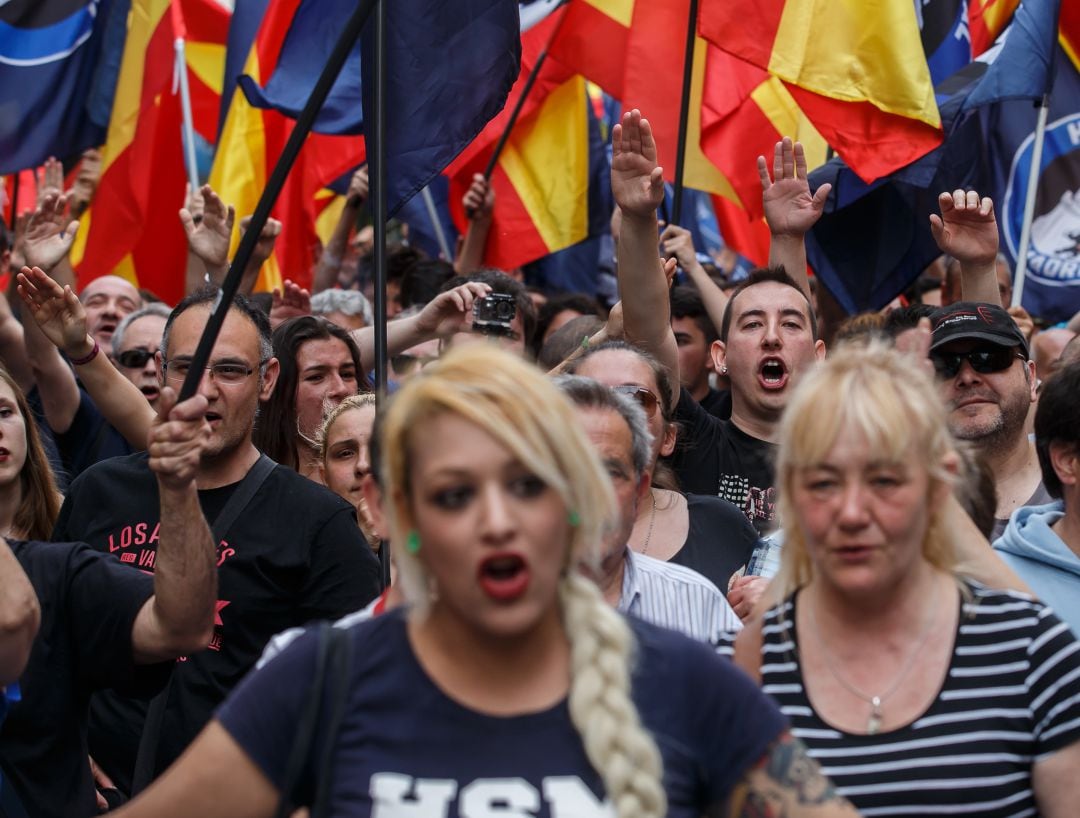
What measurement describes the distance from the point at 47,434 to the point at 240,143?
3.28 meters

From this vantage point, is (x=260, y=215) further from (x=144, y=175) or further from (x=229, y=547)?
(x=144, y=175)

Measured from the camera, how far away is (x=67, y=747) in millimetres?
3822

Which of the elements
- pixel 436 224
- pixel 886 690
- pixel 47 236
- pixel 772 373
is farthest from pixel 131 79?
pixel 886 690

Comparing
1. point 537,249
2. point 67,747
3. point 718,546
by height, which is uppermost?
point 537,249

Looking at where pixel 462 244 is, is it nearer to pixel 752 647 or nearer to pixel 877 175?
pixel 877 175

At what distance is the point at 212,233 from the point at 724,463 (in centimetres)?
240

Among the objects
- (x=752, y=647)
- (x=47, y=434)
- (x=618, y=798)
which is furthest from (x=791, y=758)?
(x=47, y=434)

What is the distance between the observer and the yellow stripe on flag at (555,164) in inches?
353

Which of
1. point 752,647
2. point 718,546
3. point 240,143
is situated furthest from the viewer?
point 240,143

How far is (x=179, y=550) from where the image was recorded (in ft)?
11.7

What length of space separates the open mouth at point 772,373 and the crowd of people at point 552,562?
1 cm

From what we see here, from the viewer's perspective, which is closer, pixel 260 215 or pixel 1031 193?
pixel 260 215

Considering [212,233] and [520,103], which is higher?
[520,103]

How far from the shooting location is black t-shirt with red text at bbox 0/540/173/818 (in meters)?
3.75
